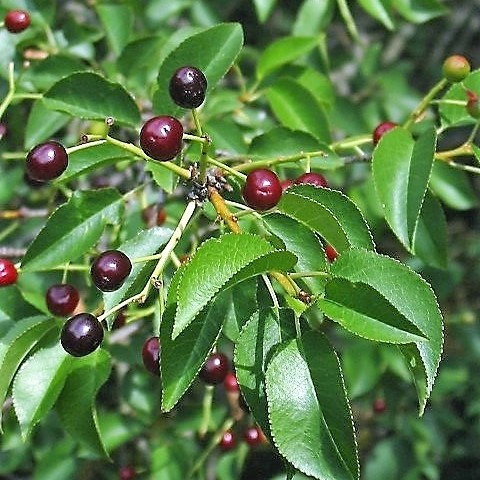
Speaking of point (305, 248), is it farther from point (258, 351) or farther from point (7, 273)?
point (7, 273)

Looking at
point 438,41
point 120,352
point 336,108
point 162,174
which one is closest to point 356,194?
point 336,108

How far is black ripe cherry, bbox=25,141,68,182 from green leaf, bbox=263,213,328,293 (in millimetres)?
309

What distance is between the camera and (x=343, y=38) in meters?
3.20

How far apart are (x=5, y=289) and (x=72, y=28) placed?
73 centimetres

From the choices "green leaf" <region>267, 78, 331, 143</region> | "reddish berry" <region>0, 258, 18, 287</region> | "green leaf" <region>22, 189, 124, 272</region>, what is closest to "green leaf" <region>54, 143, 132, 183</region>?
"green leaf" <region>22, 189, 124, 272</region>

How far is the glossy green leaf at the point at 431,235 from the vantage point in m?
1.66

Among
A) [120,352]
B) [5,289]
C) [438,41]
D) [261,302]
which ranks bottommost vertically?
[438,41]

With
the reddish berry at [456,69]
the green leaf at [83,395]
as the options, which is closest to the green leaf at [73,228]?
the green leaf at [83,395]

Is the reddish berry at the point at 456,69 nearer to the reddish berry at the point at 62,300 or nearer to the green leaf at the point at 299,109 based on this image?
the green leaf at the point at 299,109

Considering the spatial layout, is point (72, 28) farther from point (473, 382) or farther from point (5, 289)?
point (473, 382)

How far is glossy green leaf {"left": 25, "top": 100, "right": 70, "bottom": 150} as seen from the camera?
73.4 inches

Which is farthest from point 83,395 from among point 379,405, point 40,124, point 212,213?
point 379,405

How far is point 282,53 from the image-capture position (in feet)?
6.57

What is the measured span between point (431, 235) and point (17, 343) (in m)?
0.76
